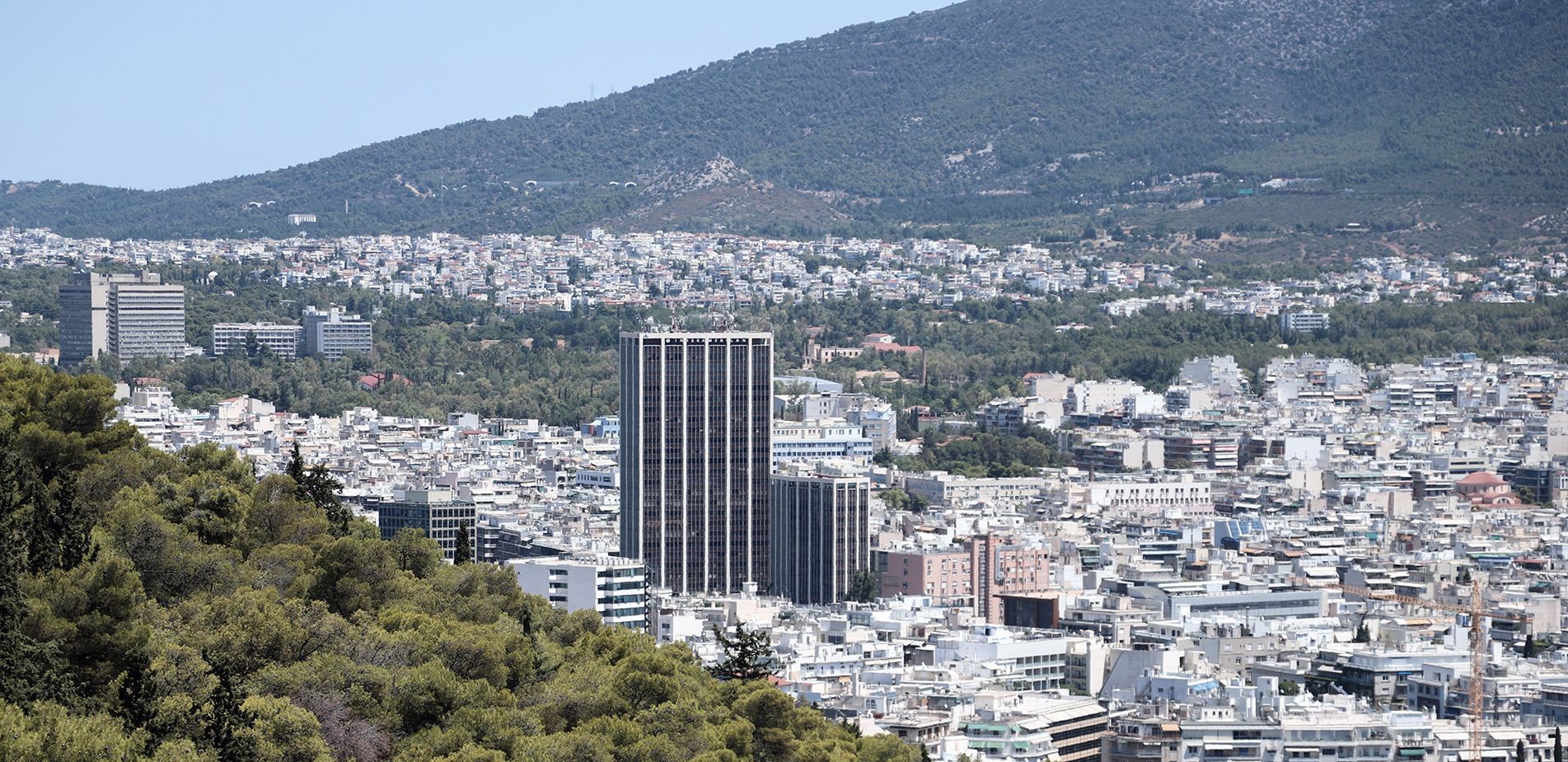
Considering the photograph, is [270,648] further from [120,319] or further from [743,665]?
[120,319]

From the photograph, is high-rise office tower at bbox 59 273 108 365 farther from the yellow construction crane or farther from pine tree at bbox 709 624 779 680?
pine tree at bbox 709 624 779 680

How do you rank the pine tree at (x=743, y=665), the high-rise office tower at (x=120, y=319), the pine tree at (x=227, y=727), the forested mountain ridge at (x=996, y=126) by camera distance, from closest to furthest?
the pine tree at (x=227, y=727) < the pine tree at (x=743, y=665) < the high-rise office tower at (x=120, y=319) < the forested mountain ridge at (x=996, y=126)

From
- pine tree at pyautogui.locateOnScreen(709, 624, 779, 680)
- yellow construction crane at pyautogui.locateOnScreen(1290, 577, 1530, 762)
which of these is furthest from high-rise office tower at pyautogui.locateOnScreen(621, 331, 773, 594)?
pine tree at pyautogui.locateOnScreen(709, 624, 779, 680)

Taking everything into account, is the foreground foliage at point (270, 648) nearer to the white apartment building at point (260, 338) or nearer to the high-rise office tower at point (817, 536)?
the high-rise office tower at point (817, 536)

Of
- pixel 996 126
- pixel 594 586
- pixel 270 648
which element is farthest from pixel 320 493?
pixel 996 126

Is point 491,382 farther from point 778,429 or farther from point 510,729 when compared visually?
point 510,729

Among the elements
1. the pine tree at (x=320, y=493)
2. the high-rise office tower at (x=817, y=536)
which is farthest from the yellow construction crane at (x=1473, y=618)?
the pine tree at (x=320, y=493)

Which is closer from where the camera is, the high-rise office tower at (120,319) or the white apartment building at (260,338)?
the high-rise office tower at (120,319)

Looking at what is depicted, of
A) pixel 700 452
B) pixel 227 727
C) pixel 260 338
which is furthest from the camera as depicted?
pixel 260 338
